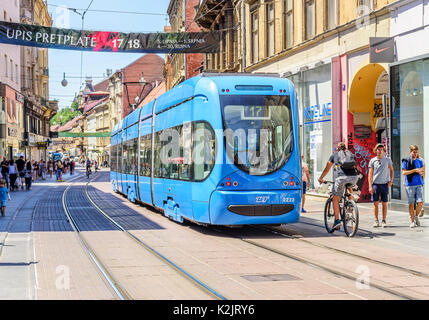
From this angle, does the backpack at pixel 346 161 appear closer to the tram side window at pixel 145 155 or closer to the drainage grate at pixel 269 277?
the drainage grate at pixel 269 277

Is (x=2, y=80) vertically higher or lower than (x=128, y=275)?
higher

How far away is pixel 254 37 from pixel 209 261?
2245cm

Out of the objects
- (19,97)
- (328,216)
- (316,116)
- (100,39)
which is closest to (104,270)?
(328,216)

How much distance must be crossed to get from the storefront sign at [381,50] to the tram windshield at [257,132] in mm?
6298

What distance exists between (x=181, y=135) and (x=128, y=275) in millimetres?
6195

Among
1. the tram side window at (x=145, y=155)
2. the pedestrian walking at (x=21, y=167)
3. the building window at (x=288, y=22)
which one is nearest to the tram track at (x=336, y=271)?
the tram side window at (x=145, y=155)

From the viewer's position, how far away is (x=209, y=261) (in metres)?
9.38

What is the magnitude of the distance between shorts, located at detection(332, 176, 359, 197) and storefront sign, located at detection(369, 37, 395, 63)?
6427 mm

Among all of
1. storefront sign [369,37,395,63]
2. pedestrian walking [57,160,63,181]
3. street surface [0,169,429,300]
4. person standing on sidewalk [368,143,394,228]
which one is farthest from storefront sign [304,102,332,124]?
pedestrian walking [57,160,63,181]

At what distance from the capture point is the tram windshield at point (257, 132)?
39.8 ft

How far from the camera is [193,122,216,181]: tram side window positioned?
1226 cm

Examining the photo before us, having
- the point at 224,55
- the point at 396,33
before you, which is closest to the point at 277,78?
the point at 396,33
